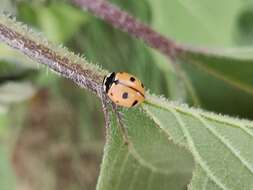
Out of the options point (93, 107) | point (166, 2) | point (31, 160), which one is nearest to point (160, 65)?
point (166, 2)

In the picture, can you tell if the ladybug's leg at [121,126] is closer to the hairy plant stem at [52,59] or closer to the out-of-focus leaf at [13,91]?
the hairy plant stem at [52,59]

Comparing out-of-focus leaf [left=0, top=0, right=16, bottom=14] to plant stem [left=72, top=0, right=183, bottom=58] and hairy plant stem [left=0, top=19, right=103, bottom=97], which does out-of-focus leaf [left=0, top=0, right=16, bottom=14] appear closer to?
plant stem [left=72, top=0, right=183, bottom=58]

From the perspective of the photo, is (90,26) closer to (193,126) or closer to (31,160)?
(31,160)

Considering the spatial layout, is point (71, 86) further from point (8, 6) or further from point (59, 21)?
point (8, 6)

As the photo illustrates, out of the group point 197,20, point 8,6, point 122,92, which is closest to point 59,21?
point 197,20

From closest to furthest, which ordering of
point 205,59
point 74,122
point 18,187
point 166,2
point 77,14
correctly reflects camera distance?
1. point 205,59
2. point 166,2
3. point 77,14
4. point 74,122
5. point 18,187
